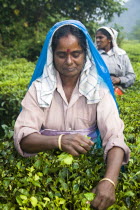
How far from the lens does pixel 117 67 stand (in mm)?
5148

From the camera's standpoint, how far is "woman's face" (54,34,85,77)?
2.12 metres

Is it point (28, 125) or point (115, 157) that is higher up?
point (28, 125)

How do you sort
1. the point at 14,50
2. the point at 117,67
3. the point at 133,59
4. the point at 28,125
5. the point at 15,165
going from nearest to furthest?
the point at 15,165
the point at 28,125
the point at 117,67
the point at 14,50
the point at 133,59

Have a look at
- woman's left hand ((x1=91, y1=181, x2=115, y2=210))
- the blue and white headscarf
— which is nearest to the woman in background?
the blue and white headscarf

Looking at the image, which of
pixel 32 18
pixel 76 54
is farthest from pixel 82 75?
pixel 32 18

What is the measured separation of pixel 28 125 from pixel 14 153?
25 centimetres

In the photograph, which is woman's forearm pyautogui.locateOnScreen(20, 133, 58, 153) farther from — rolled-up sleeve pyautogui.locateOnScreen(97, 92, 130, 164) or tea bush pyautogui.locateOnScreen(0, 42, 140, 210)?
rolled-up sleeve pyautogui.locateOnScreen(97, 92, 130, 164)

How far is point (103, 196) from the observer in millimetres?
1470

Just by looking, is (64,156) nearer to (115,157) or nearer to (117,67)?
(115,157)

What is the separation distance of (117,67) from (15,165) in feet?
12.3

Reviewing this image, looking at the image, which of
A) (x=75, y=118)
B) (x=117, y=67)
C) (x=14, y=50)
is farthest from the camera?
(x=14, y=50)

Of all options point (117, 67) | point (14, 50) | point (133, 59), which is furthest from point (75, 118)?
point (133, 59)

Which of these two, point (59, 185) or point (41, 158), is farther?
point (41, 158)

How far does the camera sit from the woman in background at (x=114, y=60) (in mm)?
4977
